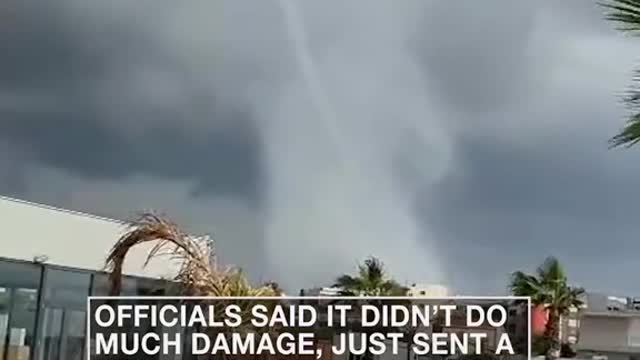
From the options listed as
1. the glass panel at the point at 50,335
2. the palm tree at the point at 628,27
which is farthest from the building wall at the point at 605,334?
the palm tree at the point at 628,27

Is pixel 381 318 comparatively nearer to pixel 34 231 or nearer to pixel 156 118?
pixel 34 231

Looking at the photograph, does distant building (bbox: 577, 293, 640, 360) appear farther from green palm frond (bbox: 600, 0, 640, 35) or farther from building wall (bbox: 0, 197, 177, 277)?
green palm frond (bbox: 600, 0, 640, 35)

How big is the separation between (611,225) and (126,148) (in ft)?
31.4

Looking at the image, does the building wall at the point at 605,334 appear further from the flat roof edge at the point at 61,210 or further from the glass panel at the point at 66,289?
the glass panel at the point at 66,289

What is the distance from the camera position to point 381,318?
10609 millimetres

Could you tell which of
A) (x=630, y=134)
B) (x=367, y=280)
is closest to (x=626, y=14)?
(x=630, y=134)

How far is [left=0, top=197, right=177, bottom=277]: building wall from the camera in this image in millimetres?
15570

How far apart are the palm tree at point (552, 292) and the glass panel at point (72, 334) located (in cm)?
1817

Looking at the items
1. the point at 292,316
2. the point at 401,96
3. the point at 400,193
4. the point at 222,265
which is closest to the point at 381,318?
the point at 292,316

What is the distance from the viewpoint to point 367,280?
2475 centimetres

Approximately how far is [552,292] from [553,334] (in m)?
1.51

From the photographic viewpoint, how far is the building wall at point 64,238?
1557 cm

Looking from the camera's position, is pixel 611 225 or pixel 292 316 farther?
pixel 611 225

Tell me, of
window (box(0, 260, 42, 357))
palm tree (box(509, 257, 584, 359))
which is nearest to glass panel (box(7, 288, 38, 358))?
window (box(0, 260, 42, 357))
